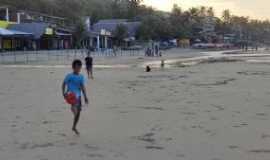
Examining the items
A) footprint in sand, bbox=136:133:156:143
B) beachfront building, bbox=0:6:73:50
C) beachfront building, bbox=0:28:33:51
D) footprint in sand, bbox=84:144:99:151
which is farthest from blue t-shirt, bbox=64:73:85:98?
beachfront building, bbox=0:6:73:50

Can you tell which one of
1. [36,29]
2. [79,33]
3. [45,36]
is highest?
[36,29]

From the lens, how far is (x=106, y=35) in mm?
96250

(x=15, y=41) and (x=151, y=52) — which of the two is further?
(x=15, y=41)

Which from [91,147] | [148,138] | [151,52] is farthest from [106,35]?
[91,147]

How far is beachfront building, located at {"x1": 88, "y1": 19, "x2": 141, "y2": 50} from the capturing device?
91956mm

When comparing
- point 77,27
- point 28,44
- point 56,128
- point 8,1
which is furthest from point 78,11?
point 56,128

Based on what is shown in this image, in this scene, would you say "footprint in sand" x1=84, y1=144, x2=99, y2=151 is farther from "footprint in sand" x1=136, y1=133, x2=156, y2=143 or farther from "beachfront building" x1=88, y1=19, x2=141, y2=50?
"beachfront building" x1=88, y1=19, x2=141, y2=50

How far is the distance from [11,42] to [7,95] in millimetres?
53502

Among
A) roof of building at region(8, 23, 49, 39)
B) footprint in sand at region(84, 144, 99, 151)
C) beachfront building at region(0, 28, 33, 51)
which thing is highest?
roof of building at region(8, 23, 49, 39)


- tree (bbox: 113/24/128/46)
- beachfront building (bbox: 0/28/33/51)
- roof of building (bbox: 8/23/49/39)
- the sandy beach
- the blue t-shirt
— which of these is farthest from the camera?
tree (bbox: 113/24/128/46)

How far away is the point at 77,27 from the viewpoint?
81.3m

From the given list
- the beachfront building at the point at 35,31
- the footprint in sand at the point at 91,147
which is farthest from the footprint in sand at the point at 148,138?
the beachfront building at the point at 35,31

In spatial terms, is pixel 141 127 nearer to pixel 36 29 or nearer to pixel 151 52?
pixel 151 52

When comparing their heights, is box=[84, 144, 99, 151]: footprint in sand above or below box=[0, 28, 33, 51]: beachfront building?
below
